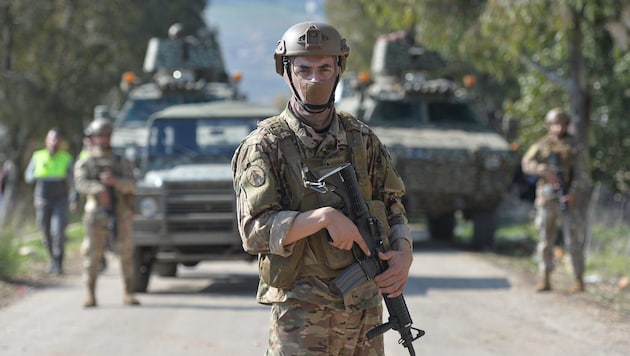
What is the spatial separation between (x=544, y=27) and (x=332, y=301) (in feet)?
34.7

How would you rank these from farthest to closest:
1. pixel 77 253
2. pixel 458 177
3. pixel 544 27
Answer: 1. pixel 77 253
2. pixel 458 177
3. pixel 544 27

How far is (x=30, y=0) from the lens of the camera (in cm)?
2933

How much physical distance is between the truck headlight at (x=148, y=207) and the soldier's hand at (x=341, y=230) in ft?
23.7

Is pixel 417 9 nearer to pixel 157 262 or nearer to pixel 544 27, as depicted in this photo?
pixel 544 27

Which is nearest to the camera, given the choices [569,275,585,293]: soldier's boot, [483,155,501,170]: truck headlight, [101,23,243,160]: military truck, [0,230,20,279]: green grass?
[569,275,585,293]: soldier's boot

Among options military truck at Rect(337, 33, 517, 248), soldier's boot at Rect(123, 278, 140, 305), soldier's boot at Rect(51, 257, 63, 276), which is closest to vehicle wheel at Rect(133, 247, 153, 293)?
soldier's boot at Rect(123, 278, 140, 305)

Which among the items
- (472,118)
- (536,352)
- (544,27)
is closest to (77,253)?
(472,118)

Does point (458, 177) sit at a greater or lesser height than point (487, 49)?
lesser

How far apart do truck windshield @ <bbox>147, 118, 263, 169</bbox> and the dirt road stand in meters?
1.41

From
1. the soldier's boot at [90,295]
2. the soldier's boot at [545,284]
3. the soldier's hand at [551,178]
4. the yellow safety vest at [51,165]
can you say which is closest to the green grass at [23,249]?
the yellow safety vest at [51,165]

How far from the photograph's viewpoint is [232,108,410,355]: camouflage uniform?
13.6 ft

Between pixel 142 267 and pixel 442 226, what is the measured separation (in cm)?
732

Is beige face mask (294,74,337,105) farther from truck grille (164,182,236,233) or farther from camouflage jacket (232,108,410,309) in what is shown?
truck grille (164,182,236,233)

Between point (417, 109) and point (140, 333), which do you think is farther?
point (417, 109)
